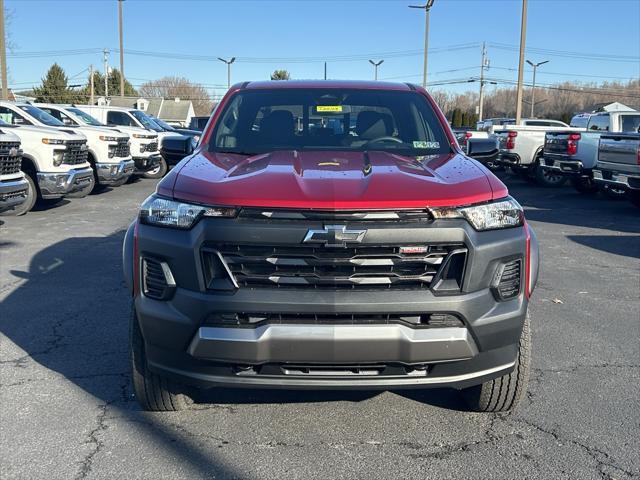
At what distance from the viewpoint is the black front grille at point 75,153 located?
11445 millimetres

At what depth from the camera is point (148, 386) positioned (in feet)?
11.3

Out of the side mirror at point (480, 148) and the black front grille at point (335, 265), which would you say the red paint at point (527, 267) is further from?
the side mirror at point (480, 148)

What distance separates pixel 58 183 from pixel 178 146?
7.19 metres

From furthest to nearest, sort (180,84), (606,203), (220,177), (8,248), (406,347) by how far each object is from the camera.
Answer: (180,84)
(606,203)
(8,248)
(220,177)
(406,347)

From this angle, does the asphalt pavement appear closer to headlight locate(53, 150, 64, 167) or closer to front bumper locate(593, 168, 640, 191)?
headlight locate(53, 150, 64, 167)

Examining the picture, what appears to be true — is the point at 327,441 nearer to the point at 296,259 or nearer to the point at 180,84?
the point at 296,259

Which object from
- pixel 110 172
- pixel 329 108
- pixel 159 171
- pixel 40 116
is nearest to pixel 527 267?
pixel 329 108

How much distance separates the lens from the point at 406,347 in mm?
2867

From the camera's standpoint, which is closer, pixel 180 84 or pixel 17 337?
pixel 17 337

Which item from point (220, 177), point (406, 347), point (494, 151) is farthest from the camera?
point (494, 151)

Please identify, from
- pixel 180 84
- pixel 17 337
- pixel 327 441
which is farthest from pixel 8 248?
pixel 180 84

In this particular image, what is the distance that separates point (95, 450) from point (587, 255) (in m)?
7.11

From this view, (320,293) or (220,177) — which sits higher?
(220,177)

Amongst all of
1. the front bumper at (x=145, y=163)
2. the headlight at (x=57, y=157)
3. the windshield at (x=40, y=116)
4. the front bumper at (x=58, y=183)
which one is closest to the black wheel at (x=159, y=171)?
the front bumper at (x=145, y=163)
